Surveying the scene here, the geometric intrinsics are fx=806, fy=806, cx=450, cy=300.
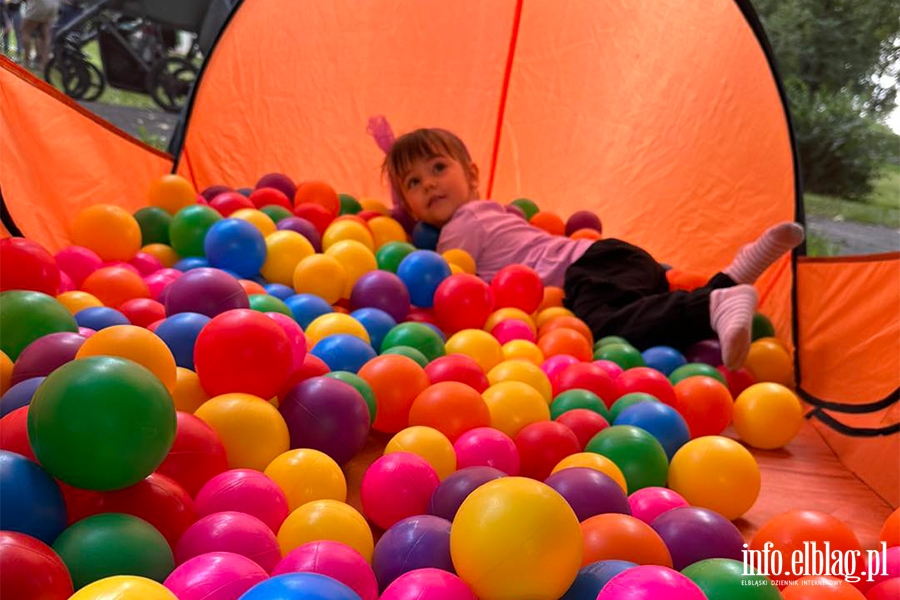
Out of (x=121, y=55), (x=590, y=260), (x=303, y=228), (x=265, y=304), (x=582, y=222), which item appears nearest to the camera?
(x=265, y=304)

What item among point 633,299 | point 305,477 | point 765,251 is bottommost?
point 305,477

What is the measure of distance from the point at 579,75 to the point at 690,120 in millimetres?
358

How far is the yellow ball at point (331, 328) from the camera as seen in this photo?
4.77ft

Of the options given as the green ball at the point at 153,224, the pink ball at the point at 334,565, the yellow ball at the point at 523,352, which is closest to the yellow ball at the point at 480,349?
the yellow ball at the point at 523,352

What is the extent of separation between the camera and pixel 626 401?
1309 millimetres

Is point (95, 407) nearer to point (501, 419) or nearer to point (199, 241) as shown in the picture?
point (501, 419)

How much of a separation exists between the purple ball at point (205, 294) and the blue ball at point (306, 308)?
0.21 m

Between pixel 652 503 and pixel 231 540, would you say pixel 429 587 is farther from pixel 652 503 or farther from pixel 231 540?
pixel 652 503

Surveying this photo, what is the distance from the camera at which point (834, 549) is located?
899mm

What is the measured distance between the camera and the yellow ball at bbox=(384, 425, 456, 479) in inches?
41.4

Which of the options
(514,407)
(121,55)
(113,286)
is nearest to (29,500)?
(514,407)

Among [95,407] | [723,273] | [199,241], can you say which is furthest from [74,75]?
[95,407]

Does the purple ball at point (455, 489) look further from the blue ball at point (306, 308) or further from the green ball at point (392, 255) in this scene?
the green ball at point (392, 255)

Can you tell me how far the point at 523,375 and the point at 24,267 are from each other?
82 cm
